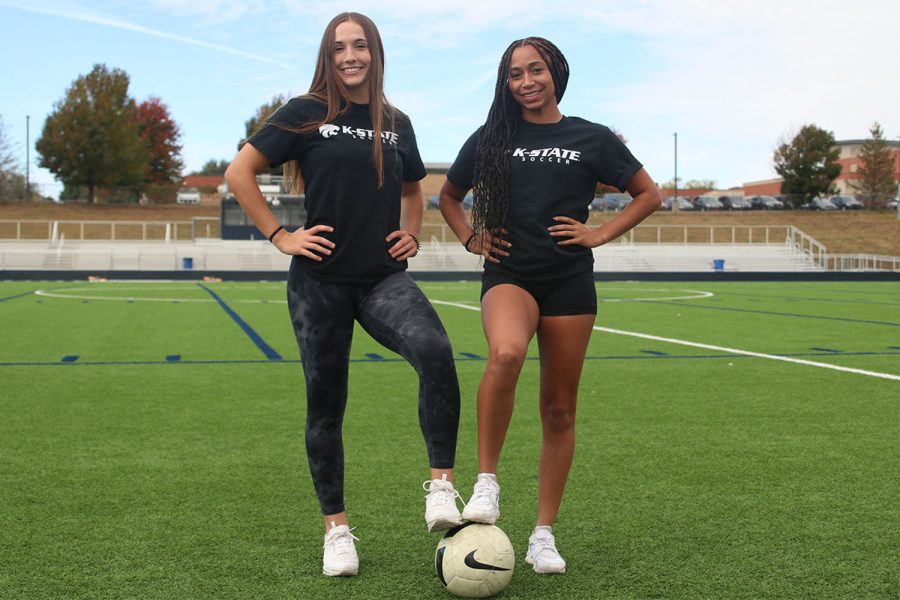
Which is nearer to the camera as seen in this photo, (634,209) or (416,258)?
(634,209)

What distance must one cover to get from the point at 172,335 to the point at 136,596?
992 cm

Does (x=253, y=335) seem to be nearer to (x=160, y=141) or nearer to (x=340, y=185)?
(x=340, y=185)

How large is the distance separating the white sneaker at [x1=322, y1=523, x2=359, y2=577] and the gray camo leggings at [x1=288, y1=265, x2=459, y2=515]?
123mm

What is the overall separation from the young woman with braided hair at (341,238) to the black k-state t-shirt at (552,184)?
0.41 metres

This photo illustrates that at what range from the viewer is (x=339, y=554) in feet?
12.0

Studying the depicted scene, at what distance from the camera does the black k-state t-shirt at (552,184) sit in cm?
387

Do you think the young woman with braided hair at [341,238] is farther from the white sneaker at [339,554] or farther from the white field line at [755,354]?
the white field line at [755,354]

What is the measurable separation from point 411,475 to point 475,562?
192 centimetres

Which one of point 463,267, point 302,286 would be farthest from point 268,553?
point 463,267

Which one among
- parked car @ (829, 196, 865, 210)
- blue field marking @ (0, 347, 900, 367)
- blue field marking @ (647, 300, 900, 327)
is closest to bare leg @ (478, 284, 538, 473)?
blue field marking @ (0, 347, 900, 367)

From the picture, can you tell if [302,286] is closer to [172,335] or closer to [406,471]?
[406,471]

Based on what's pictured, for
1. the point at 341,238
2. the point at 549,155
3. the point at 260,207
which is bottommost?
the point at 341,238

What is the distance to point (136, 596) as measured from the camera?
11.2 ft

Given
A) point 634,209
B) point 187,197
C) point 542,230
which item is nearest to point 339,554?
point 542,230
